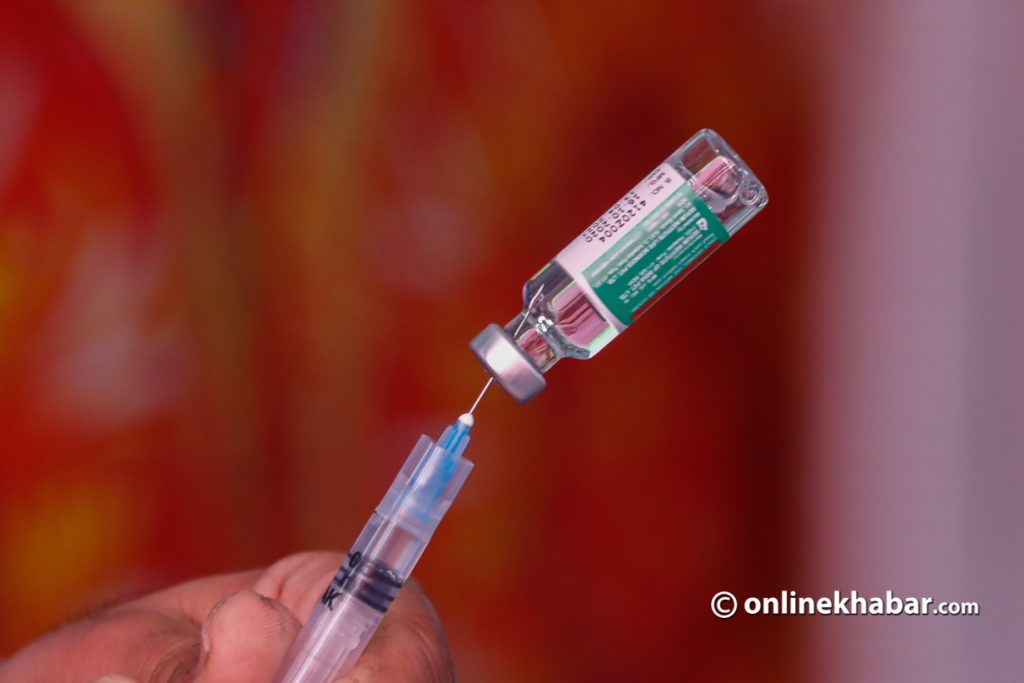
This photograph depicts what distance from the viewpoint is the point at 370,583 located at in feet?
2.52

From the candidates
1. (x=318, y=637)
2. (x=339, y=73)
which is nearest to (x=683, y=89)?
(x=339, y=73)

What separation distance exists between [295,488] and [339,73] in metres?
0.62

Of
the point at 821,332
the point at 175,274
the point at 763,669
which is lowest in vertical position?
the point at 763,669

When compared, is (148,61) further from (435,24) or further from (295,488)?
Result: (295,488)

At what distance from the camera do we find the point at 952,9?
128cm

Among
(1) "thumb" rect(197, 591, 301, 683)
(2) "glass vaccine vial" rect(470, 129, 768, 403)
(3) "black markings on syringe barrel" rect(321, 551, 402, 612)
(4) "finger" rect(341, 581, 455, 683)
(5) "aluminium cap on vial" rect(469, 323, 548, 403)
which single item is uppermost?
(2) "glass vaccine vial" rect(470, 129, 768, 403)

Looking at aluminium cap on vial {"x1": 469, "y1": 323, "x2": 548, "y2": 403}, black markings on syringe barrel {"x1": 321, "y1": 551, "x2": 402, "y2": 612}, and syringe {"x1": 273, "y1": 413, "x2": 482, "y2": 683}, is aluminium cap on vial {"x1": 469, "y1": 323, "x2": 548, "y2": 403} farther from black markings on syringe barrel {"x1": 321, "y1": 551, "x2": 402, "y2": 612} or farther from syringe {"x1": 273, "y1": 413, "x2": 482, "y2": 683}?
black markings on syringe barrel {"x1": 321, "y1": 551, "x2": 402, "y2": 612}

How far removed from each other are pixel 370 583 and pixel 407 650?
125mm

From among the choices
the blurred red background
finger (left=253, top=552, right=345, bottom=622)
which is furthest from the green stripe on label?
the blurred red background

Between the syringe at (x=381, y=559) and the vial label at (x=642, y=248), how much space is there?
0.50 ft

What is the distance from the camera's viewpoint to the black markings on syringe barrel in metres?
0.77

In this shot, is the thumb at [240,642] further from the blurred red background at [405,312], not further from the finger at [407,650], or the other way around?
the blurred red background at [405,312]

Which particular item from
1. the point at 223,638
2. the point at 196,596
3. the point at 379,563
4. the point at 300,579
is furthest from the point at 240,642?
the point at 196,596

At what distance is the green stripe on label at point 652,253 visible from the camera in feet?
2.57
